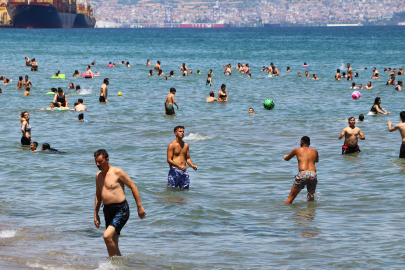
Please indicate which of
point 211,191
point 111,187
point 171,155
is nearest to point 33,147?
point 211,191

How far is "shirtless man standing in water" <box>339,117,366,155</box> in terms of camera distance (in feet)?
58.4

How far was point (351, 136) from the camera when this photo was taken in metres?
18.1

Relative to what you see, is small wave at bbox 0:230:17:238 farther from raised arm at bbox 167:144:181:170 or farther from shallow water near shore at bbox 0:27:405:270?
raised arm at bbox 167:144:181:170

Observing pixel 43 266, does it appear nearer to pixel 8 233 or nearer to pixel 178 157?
pixel 8 233

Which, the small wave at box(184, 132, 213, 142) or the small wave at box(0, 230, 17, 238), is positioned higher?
the small wave at box(184, 132, 213, 142)

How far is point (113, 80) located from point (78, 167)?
29.2 m

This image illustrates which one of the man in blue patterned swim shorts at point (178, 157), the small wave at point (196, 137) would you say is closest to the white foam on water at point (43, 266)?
the man in blue patterned swim shorts at point (178, 157)

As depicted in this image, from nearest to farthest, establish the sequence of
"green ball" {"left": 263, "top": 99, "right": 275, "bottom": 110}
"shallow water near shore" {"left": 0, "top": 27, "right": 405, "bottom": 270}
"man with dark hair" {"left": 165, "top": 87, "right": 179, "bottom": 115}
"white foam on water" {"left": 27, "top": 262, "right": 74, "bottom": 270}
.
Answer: "white foam on water" {"left": 27, "top": 262, "right": 74, "bottom": 270} < "shallow water near shore" {"left": 0, "top": 27, "right": 405, "bottom": 270} < "man with dark hair" {"left": 165, "top": 87, "right": 179, "bottom": 115} < "green ball" {"left": 263, "top": 99, "right": 275, "bottom": 110}

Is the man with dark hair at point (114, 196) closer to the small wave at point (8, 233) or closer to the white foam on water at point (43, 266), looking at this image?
the white foam on water at point (43, 266)

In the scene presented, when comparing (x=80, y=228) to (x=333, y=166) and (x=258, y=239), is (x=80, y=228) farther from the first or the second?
(x=333, y=166)

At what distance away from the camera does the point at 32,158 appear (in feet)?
60.0

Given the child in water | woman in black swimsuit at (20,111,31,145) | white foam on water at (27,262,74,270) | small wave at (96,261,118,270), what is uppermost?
woman in black swimsuit at (20,111,31,145)

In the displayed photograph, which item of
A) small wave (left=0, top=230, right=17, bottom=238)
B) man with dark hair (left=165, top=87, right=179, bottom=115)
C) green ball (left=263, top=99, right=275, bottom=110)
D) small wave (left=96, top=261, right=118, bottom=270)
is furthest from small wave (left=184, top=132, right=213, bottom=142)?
small wave (left=96, top=261, right=118, bottom=270)

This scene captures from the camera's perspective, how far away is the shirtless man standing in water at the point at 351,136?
58.4ft
